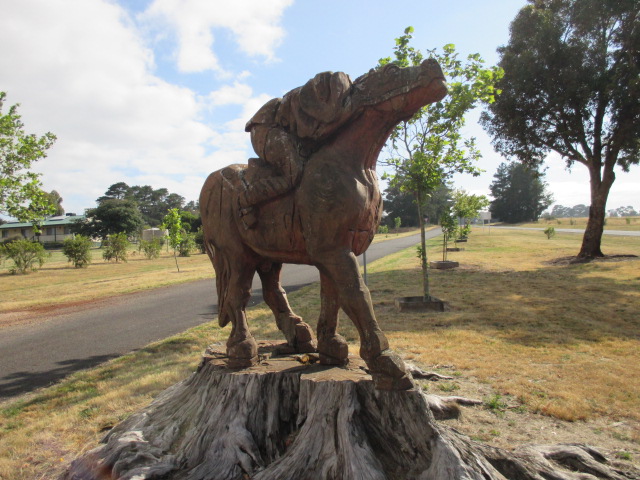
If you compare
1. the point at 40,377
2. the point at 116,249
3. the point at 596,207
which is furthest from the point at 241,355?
the point at 116,249

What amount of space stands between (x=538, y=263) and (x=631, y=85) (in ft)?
25.1

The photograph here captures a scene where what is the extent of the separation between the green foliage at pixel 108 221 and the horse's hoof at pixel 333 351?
4869 centimetres

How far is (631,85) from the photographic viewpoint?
42.6ft

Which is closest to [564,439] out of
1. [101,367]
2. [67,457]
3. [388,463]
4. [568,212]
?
[388,463]

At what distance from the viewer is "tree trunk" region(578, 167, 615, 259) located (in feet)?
52.3

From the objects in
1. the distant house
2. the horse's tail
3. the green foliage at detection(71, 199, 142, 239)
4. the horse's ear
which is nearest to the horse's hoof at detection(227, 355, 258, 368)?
the horse's tail

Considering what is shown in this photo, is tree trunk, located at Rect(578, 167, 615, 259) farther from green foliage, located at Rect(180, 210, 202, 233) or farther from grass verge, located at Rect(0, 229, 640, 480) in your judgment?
green foliage, located at Rect(180, 210, 202, 233)

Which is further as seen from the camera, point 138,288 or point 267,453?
point 138,288

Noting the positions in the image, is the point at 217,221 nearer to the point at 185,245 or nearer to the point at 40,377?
the point at 40,377

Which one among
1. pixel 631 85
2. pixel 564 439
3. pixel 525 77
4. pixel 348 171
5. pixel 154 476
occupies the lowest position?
pixel 564 439

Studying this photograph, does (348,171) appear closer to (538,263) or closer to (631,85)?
(631,85)

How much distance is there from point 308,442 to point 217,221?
6.06 ft

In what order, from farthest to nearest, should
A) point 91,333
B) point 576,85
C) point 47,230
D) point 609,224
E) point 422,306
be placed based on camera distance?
1. point 47,230
2. point 609,224
3. point 576,85
4. point 422,306
5. point 91,333

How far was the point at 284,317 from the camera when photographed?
12.4 ft
